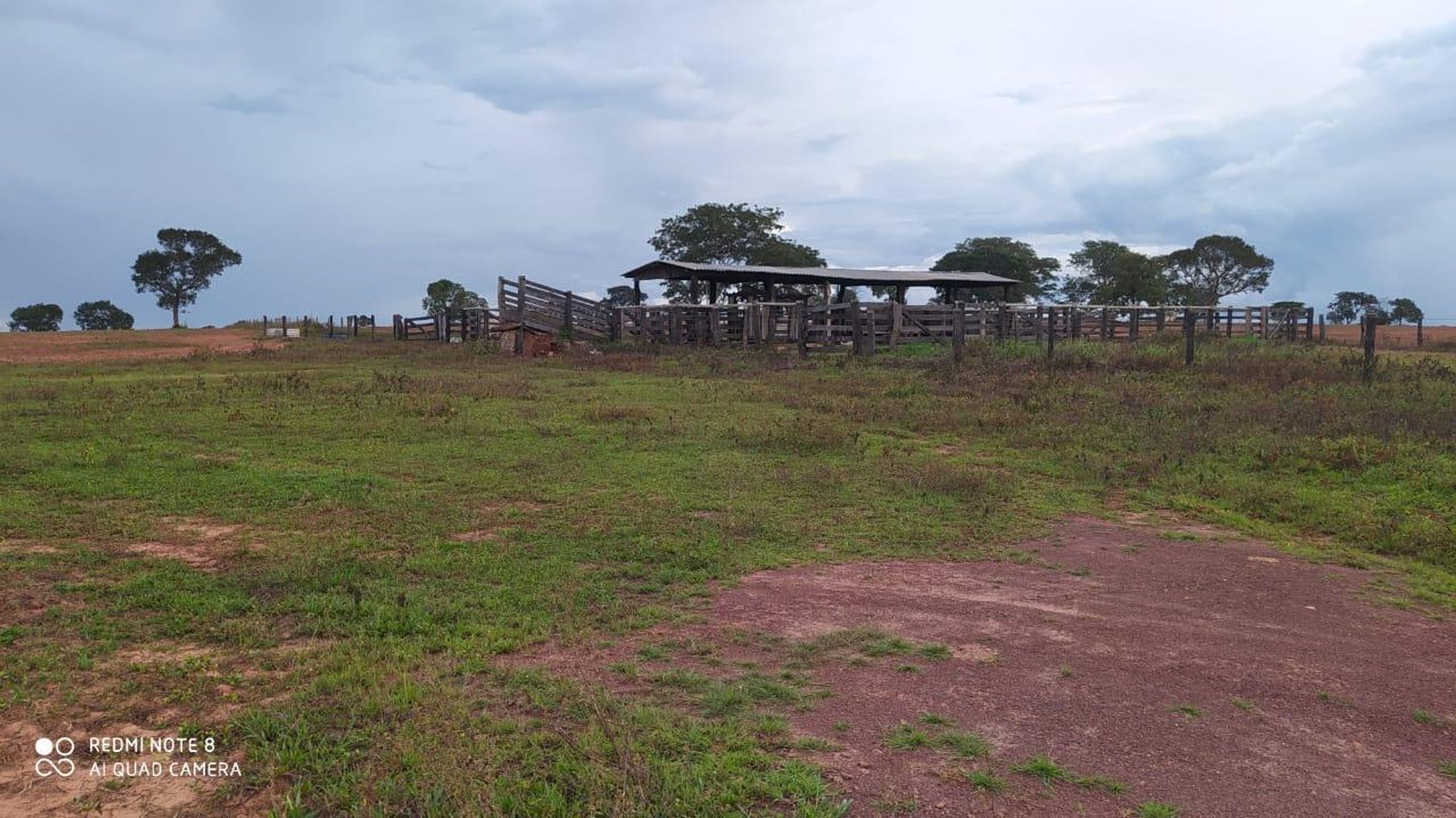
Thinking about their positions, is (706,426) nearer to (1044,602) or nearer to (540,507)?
(540,507)

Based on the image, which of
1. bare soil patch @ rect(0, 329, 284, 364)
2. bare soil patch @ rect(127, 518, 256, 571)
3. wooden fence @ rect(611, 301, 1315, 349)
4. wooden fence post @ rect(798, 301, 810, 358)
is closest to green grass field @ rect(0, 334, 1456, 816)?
bare soil patch @ rect(127, 518, 256, 571)

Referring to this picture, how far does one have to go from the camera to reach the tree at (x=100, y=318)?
61.1 meters

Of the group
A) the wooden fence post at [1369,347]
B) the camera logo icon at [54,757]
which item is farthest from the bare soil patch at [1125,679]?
the wooden fence post at [1369,347]

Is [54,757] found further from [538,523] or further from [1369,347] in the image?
[1369,347]

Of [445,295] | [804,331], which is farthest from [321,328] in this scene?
[804,331]

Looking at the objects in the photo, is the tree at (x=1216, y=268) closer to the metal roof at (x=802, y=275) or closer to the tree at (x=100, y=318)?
the metal roof at (x=802, y=275)

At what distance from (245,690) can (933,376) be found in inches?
662

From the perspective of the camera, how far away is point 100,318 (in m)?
61.6

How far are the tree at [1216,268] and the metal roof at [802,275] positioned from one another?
27.5 metres

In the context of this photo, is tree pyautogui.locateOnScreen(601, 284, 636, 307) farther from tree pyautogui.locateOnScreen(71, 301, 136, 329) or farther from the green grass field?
tree pyautogui.locateOnScreen(71, 301, 136, 329)

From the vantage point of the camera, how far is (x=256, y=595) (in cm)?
561

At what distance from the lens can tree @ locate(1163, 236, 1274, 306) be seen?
59.1m

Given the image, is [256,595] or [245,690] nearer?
[245,690]

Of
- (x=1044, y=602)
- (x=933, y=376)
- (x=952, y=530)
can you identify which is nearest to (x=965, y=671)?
(x=1044, y=602)
